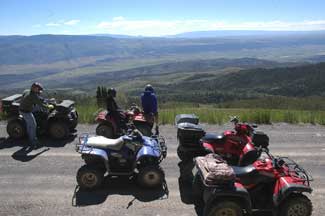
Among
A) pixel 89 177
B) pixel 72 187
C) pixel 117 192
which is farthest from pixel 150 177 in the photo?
pixel 72 187

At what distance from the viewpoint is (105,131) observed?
1247 centimetres

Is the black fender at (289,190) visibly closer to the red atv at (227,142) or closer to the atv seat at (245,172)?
the atv seat at (245,172)

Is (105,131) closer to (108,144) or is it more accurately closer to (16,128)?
(16,128)

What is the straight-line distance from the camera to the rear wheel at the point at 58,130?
42.7 feet

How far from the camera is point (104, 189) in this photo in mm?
9039

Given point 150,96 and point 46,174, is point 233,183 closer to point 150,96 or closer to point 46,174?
point 46,174

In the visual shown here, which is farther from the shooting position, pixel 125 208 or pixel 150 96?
pixel 150 96

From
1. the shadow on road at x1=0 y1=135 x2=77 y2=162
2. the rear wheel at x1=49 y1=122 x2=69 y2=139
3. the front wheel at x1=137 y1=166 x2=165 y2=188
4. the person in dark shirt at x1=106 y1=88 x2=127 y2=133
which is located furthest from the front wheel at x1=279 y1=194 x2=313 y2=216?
the rear wheel at x1=49 y1=122 x2=69 y2=139

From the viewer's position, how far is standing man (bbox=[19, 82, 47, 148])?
12016mm

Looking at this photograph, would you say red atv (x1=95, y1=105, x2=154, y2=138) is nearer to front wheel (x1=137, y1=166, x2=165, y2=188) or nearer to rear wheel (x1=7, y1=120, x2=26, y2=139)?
rear wheel (x1=7, y1=120, x2=26, y2=139)

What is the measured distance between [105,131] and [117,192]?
3843 millimetres

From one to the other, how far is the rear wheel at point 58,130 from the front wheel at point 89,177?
176 inches

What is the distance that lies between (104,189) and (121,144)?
1.14 m

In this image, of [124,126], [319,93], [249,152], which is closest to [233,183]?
[249,152]
